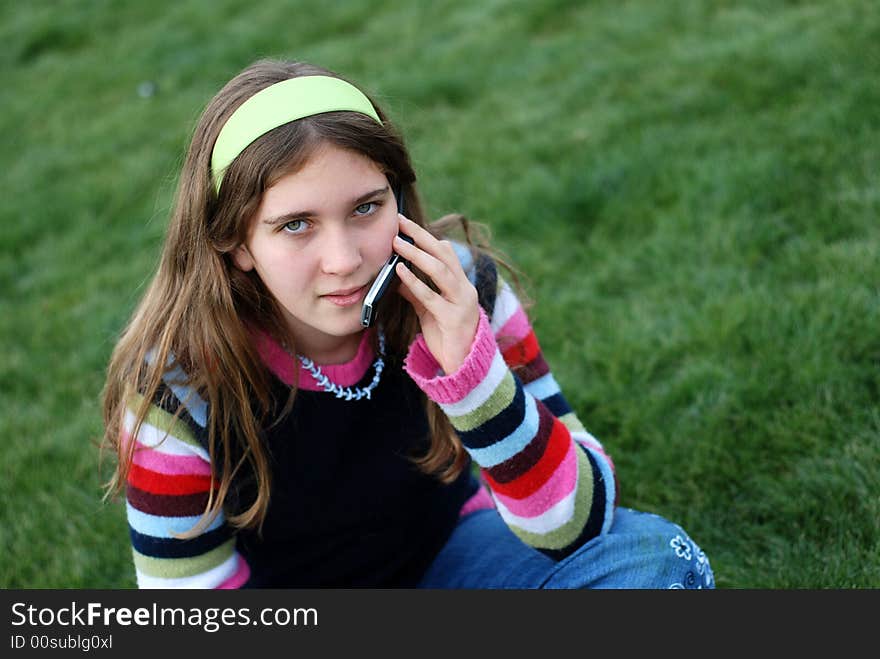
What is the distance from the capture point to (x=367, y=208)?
198 cm

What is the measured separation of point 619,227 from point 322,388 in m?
2.15

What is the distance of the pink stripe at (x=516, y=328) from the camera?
2.25 m

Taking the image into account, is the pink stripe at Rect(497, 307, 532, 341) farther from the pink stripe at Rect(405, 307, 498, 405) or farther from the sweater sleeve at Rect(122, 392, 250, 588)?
the sweater sleeve at Rect(122, 392, 250, 588)

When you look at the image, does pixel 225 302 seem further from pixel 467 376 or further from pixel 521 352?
pixel 521 352

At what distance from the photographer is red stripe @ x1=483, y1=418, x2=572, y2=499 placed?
198cm

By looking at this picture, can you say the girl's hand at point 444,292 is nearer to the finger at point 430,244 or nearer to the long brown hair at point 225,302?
the finger at point 430,244

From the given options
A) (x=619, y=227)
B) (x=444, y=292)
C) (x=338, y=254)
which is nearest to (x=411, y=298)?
(x=444, y=292)

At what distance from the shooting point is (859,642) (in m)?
1.94

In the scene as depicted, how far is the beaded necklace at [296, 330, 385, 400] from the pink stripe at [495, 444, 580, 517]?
0.41m

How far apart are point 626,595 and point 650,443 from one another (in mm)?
1091

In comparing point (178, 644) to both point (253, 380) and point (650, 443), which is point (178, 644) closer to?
point (253, 380)

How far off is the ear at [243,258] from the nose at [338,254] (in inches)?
8.7

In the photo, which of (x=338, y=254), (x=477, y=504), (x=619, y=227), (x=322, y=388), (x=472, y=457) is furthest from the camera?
(x=619, y=227)

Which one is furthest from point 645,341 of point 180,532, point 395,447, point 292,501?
point 180,532
